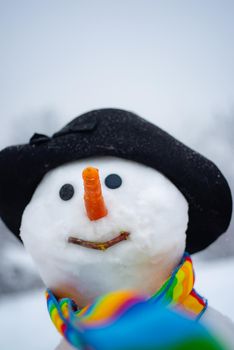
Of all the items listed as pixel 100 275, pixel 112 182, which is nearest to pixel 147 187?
pixel 112 182

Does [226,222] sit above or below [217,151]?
below

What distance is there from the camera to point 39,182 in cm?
91

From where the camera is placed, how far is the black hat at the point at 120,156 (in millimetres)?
862

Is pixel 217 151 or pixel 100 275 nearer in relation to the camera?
pixel 100 275

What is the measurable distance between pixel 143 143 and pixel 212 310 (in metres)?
0.37

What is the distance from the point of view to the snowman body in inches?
30.8

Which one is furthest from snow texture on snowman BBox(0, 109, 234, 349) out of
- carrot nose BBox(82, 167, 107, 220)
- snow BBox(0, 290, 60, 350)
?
snow BBox(0, 290, 60, 350)

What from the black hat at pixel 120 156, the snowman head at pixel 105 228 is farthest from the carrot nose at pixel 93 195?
the black hat at pixel 120 156

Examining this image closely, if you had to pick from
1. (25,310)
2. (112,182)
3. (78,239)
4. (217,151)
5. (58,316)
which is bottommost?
(25,310)

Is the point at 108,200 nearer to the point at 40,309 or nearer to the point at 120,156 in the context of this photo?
the point at 120,156

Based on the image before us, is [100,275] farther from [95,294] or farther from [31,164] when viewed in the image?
[31,164]

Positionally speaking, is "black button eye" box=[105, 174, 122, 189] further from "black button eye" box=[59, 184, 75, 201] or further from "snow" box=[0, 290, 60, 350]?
"snow" box=[0, 290, 60, 350]

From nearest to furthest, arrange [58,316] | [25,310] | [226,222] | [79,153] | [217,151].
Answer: [58,316]
[79,153]
[226,222]
[25,310]
[217,151]

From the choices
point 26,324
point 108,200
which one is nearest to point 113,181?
point 108,200
